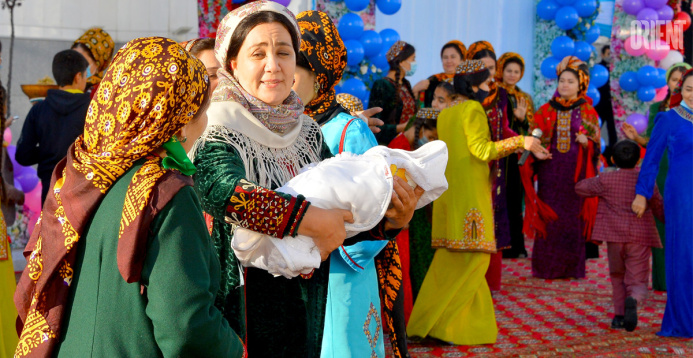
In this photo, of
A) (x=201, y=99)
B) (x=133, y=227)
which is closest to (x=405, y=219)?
(x=201, y=99)

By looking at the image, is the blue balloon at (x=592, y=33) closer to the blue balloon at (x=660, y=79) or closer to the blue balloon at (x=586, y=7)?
the blue balloon at (x=586, y=7)

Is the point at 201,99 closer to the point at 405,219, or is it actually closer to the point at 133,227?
the point at 133,227

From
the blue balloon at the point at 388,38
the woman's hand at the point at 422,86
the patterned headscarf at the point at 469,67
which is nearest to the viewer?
the patterned headscarf at the point at 469,67

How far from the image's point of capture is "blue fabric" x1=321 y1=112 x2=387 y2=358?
86.0 inches

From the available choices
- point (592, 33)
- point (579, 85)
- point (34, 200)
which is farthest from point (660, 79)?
point (34, 200)

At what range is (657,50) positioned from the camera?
890 centimetres

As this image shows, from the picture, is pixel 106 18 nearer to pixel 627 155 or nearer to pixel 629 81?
pixel 627 155

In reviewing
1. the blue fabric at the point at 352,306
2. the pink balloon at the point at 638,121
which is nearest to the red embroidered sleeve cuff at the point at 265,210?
the blue fabric at the point at 352,306

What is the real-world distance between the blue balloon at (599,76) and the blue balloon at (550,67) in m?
0.51

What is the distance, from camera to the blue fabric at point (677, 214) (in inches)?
171

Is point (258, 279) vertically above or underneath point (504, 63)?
underneath

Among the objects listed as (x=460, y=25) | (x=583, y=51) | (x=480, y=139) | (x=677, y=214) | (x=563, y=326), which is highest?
(x=460, y=25)

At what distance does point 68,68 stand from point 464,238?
7.86ft

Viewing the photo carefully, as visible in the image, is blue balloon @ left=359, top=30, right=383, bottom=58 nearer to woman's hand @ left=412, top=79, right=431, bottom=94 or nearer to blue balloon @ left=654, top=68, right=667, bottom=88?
woman's hand @ left=412, top=79, right=431, bottom=94
